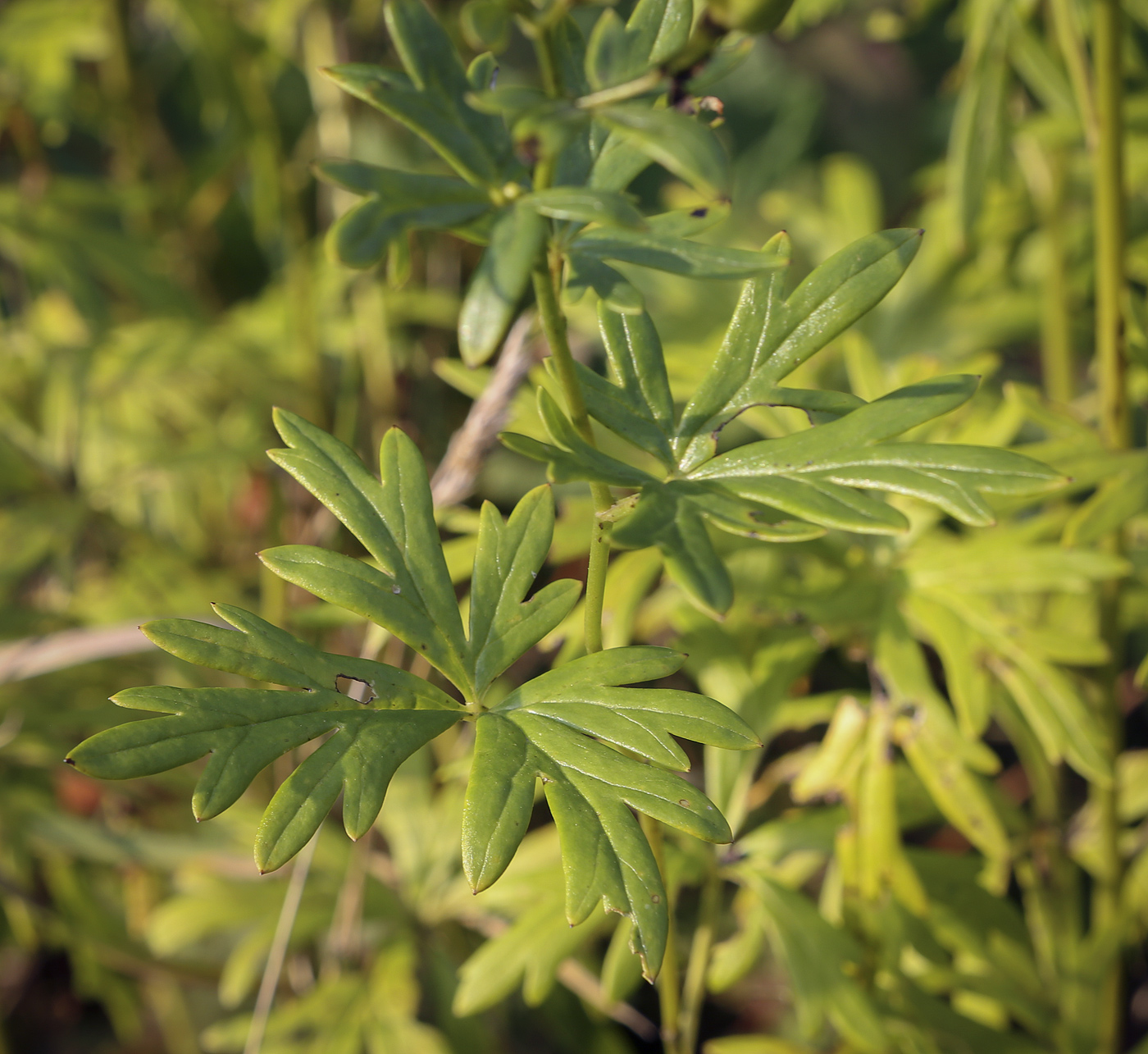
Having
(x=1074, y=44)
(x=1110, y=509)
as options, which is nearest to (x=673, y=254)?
(x=1110, y=509)

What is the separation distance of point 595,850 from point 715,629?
483 millimetres

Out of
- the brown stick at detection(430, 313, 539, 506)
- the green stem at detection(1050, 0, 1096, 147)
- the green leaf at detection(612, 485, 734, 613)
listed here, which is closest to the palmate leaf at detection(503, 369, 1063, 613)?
the green leaf at detection(612, 485, 734, 613)

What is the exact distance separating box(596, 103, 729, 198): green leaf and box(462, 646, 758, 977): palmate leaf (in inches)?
9.7

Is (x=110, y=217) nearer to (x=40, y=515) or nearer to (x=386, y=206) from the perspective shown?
(x=40, y=515)

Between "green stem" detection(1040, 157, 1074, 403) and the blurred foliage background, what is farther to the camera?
"green stem" detection(1040, 157, 1074, 403)

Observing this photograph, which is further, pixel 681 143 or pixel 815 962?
pixel 815 962

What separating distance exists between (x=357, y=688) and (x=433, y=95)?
0.65 m

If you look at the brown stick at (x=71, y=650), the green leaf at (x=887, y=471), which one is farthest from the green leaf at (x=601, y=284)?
the brown stick at (x=71, y=650)

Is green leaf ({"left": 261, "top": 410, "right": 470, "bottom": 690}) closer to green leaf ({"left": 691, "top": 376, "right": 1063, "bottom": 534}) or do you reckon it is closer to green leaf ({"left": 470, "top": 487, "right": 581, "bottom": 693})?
green leaf ({"left": 470, "top": 487, "right": 581, "bottom": 693})

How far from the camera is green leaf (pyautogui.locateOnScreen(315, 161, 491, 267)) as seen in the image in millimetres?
432

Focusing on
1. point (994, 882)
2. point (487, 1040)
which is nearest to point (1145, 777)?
point (994, 882)

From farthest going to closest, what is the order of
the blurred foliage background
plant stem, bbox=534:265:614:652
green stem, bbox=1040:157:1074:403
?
green stem, bbox=1040:157:1074:403
the blurred foliage background
plant stem, bbox=534:265:614:652

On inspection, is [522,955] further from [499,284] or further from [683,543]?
[499,284]

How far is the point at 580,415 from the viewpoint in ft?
1.80
